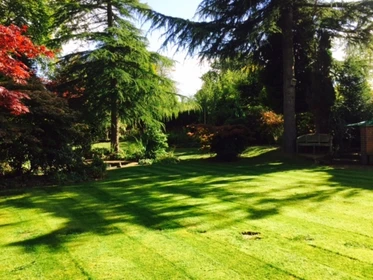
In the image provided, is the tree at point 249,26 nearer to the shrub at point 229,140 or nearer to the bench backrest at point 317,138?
the bench backrest at point 317,138

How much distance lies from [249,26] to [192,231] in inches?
397

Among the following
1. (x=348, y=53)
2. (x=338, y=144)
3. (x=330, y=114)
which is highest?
(x=348, y=53)

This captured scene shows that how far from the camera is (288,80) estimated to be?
12.9 meters

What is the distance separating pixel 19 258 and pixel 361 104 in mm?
13306

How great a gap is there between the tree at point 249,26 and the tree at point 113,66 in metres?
1.72

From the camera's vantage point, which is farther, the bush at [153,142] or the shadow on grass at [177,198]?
the bush at [153,142]

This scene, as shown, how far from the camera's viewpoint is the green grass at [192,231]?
3.08m

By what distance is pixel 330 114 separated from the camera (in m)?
13.3

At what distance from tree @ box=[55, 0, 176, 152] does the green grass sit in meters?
6.48

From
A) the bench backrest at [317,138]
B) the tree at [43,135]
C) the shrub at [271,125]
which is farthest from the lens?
the shrub at [271,125]

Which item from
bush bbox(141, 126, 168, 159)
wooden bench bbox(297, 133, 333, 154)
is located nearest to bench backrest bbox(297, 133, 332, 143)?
wooden bench bbox(297, 133, 333, 154)

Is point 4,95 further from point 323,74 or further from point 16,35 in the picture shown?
point 323,74

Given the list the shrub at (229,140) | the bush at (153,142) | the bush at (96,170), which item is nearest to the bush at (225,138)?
the shrub at (229,140)

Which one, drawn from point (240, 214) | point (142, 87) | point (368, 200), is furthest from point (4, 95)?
point (142, 87)
